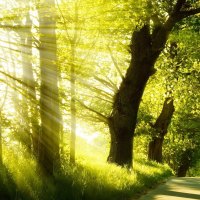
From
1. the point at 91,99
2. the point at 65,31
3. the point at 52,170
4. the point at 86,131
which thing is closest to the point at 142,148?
the point at 86,131

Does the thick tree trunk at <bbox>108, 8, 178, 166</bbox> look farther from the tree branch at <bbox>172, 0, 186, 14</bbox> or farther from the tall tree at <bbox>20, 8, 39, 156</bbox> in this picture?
the tall tree at <bbox>20, 8, 39, 156</bbox>

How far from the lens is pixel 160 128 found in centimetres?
2973

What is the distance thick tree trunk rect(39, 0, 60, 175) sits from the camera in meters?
9.30

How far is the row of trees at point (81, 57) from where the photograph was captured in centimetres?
966

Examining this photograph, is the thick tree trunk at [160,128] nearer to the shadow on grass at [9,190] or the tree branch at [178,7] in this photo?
the tree branch at [178,7]

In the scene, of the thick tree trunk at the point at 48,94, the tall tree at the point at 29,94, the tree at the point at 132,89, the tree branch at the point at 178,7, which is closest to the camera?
the thick tree trunk at the point at 48,94

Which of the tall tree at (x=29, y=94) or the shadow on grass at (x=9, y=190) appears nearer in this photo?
the shadow on grass at (x=9, y=190)

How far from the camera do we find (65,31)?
14125mm

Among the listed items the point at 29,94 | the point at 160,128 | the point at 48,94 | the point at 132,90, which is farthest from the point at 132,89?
the point at 160,128

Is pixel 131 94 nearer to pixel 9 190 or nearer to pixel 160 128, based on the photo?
pixel 9 190

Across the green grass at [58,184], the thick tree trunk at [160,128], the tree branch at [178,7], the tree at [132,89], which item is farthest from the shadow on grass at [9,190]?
the thick tree trunk at [160,128]

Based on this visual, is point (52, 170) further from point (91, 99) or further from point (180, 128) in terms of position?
point (180, 128)

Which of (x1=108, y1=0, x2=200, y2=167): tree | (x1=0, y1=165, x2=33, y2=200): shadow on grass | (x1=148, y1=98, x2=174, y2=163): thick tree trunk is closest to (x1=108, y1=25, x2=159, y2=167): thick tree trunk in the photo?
(x1=108, y1=0, x2=200, y2=167): tree

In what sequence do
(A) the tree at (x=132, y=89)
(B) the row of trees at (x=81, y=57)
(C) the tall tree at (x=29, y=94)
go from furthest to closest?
(A) the tree at (x=132, y=89) < (C) the tall tree at (x=29, y=94) < (B) the row of trees at (x=81, y=57)
